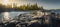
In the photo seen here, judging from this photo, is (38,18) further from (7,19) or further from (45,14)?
(7,19)

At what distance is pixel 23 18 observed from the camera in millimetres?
2342

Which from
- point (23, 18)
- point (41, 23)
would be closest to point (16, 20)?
point (23, 18)

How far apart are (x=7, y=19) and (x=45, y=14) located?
0.69 metres

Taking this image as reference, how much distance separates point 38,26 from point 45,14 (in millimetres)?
259

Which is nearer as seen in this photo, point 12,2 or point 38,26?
point 38,26

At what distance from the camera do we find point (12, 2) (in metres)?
2.41

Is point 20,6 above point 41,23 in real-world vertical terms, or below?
above

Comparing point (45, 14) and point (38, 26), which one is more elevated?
point (45, 14)

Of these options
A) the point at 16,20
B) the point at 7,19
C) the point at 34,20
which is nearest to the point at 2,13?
the point at 7,19

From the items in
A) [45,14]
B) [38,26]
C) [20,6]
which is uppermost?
[20,6]

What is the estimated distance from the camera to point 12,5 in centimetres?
238

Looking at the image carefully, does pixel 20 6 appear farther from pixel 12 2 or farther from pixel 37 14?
pixel 37 14

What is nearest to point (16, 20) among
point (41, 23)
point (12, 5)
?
point (12, 5)

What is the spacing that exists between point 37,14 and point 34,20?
0.12 metres
